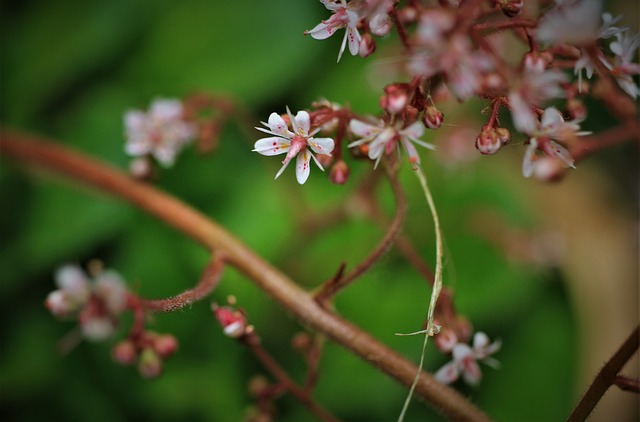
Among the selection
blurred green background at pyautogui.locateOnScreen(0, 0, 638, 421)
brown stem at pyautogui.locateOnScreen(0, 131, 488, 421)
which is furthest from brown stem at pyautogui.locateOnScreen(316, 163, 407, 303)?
blurred green background at pyautogui.locateOnScreen(0, 0, 638, 421)

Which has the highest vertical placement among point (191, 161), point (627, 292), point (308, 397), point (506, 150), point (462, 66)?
point (462, 66)

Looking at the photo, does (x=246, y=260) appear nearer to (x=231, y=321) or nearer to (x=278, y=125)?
(x=231, y=321)

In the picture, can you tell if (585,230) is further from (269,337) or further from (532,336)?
(269,337)

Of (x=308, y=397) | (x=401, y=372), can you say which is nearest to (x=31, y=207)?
(x=308, y=397)

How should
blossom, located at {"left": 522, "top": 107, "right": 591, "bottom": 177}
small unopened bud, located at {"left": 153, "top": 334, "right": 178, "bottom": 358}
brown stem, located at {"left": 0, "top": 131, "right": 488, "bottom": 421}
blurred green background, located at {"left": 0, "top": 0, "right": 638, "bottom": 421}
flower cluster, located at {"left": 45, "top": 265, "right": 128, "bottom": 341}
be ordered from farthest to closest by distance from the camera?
blurred green background, located at {"left": 0, "top": 0, "right": 638, "bottom": 421}
flower cluster, located at {"left": 45, "top": 265, "right": 128, "bottom": 341}
small unopened bud, located at {"left": 153, "top": 334, "right": 178, "bottom": 358}
brown stem, located at {"left": 0, "top": 131, "right": 488, "bottom": 421}
blossom, located at {"left": 522, "top": 107, "right": 591, "bottom": 177}

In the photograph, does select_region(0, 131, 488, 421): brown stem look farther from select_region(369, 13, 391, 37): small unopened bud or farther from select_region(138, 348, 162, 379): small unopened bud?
select_region(369, 13, 391, 37): small unopened bud

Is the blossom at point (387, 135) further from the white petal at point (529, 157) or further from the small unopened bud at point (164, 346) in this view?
the small unopened bud at point (164, 346)
